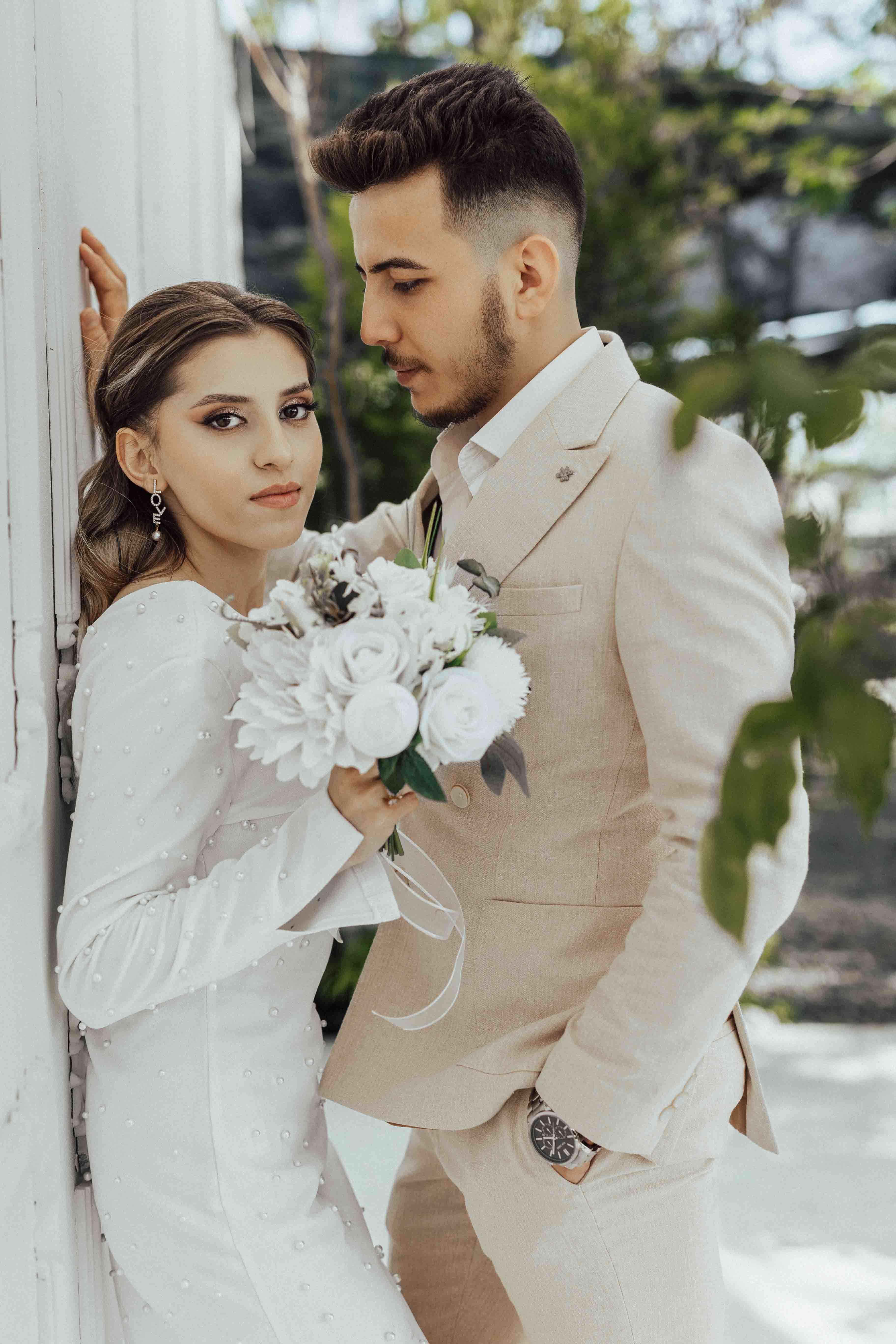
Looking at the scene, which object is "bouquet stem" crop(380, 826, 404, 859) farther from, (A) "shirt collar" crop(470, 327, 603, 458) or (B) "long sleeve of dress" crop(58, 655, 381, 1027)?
(A) "shirt collar" crop(470, 327, 603, 458)

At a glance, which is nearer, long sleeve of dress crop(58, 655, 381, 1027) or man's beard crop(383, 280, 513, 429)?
long sleeve of dress crop(58, 655, 381, 1027)

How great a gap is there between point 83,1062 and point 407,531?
0.95 meters

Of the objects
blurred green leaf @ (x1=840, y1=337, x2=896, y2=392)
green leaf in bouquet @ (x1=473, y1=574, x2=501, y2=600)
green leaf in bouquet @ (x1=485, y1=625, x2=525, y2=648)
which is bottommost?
green leaf in bouquet @ (x1=485, y1=625, x2=525, y2=648)

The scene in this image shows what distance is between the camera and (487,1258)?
1771mm

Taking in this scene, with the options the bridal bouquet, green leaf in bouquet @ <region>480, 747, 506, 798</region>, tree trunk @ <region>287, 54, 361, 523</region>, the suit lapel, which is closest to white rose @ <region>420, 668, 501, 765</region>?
the bridal bouquet

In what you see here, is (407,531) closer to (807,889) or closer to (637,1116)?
(637,1116)

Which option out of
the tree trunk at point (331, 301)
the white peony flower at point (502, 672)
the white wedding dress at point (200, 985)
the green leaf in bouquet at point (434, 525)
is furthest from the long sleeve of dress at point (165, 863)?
the tree trunk at point (331, 301)

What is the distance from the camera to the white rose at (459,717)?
1.11 m

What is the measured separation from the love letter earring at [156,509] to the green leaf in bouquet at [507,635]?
468 millimetres

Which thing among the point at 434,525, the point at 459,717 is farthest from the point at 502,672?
the point at 434,525

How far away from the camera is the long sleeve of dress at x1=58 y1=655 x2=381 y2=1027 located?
1.23 metres

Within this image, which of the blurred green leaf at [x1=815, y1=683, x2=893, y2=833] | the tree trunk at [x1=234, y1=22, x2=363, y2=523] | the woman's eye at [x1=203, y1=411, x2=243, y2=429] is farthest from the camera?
the tree trunk at [x1=234, y1=22, x2=363, y2=523]

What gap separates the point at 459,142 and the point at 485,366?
29 cm

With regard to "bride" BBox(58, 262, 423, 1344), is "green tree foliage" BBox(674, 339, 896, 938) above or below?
above
